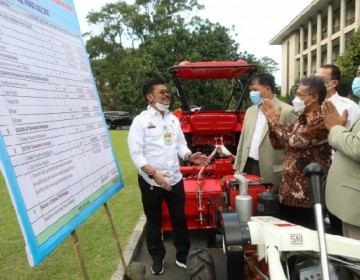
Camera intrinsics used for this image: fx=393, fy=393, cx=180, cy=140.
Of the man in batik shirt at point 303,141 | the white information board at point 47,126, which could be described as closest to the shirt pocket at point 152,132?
the white information board at point 47,126

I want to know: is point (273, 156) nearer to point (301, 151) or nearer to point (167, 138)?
point (301, 151)

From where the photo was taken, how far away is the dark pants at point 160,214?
365 cm

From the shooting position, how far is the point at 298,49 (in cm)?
4338

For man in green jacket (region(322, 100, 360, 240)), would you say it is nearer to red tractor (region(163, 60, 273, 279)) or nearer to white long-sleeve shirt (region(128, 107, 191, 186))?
red tractor (region(163, 60, 273, 279))

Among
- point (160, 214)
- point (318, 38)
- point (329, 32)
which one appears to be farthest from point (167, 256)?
point (318, 38)

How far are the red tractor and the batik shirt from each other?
0.93ft

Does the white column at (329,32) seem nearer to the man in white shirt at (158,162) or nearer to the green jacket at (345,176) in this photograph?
the man in white shirt at (158,162)

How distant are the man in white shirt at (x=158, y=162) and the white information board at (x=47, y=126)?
51 cm

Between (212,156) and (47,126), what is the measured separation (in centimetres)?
245

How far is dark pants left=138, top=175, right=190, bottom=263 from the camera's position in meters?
3.65

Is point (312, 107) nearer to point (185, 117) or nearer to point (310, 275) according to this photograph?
point (310, 275)

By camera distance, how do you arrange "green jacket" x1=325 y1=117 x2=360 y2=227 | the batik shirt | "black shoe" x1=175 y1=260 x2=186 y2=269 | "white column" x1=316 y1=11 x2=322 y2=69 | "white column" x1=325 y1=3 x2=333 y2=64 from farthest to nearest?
"white column" x1=316 y1=11 x2=322 y2=69
"white column" x1=325 y1=3 x2=333 y2=64
"black shoe" x1=175 y1=260 x2=186 y2=269
the batik shirt
"green jacket" x1=325 y1=117 x2=360 y2=227

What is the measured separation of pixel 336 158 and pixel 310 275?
3.00ft

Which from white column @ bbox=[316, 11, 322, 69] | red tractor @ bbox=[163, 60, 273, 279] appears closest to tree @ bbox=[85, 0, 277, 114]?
white column @ bbox=[316, 11, 322, 69]
